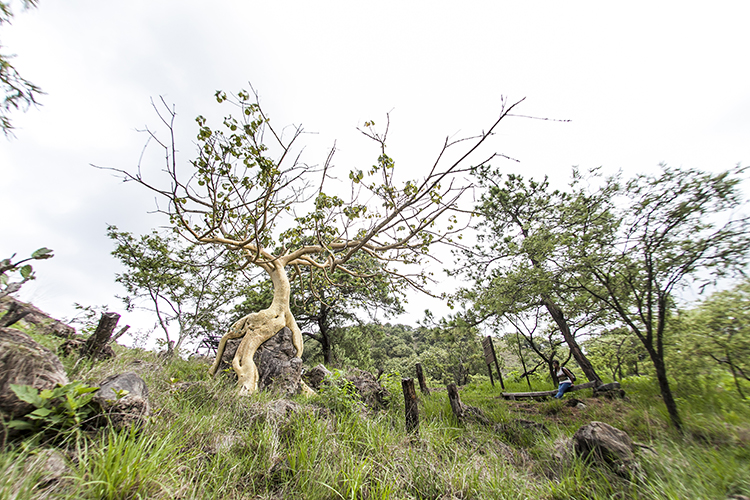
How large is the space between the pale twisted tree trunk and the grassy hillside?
6.59ft

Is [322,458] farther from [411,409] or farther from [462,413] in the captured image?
[462,413]

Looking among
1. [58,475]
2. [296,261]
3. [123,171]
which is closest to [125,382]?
[58,475]

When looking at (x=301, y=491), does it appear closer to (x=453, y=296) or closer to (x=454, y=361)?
(x=453, y=296)

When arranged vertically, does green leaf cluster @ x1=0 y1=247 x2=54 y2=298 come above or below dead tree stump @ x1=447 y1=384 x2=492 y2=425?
above

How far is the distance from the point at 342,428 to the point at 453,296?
5.54m

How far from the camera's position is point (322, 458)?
292 centimetres

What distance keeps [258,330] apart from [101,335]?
388 centimetres

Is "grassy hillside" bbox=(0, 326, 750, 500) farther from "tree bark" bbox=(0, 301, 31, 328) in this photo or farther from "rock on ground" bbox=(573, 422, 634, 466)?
"tree bark" bbox=(0, 301, 31, 328)

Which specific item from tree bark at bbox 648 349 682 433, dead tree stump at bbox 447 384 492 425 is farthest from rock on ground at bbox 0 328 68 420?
tree bark at bbox 648 349 682 433

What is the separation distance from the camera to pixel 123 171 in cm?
469

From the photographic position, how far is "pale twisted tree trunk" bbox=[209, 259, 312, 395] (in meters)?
6.60

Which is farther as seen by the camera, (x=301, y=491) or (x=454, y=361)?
(x=454, y=361)

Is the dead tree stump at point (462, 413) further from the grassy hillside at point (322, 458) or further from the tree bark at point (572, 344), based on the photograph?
the tree bark at point (572, 344)

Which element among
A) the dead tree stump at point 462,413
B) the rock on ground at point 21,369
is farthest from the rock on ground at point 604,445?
the rock on ground at point 21,369
